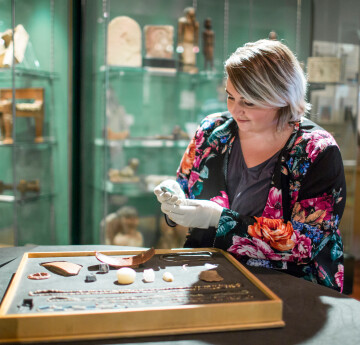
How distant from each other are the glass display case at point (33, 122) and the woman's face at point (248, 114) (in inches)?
78.8

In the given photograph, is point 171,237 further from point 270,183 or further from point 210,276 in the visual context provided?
point 210,276

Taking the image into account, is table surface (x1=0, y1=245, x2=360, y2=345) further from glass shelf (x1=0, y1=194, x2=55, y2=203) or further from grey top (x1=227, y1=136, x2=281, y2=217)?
glass shelf (x1=0, y1=194, x2=55, y2=203)

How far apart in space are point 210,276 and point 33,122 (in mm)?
2587

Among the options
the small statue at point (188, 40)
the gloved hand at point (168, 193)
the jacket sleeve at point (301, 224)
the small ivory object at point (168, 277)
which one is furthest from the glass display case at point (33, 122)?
the small ivory object at point (168, 277)

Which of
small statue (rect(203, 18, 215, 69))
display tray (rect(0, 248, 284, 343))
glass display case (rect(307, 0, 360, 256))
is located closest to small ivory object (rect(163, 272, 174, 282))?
display tray (rect(0, 248, 284, 343))

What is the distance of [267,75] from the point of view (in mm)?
1545

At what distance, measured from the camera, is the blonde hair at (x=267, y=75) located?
1.55m

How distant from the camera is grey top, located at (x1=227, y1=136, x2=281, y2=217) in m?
1.67

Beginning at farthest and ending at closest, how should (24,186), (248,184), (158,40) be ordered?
(158,40), (24,186), (248,184)

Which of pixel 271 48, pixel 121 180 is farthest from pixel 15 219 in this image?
pixel 271 48

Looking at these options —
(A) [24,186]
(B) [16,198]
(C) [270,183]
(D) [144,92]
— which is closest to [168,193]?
(C) [270,183]

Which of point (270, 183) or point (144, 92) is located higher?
point (144, 92)

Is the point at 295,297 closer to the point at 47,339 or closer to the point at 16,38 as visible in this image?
the point at 47,339

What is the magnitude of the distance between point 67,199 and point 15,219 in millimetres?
493
